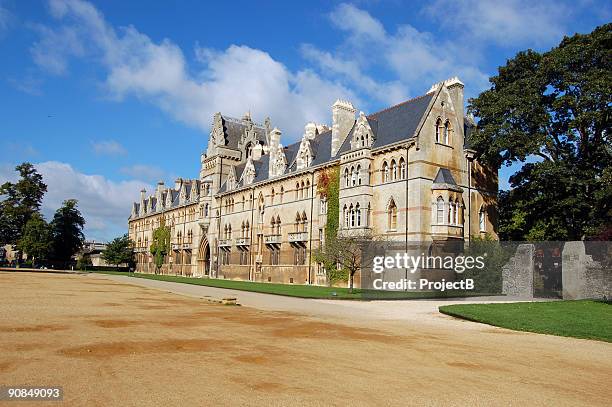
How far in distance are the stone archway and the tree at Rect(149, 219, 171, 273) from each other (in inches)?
558

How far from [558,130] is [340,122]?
1975 cm

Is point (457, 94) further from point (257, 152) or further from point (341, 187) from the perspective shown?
point (257, 152)

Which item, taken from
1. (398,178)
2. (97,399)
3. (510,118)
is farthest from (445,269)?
(97,399)

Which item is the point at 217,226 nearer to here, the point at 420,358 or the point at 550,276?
the point at 550,276

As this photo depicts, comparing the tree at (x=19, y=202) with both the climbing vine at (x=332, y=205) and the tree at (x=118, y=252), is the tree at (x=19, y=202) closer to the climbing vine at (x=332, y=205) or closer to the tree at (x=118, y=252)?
the tree at (x=118, y=252)

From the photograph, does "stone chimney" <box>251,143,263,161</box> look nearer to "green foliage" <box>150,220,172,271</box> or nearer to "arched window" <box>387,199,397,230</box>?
"green foliage" <box>150,220,172,271</box>

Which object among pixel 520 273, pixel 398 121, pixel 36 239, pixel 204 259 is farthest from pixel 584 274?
pixel 36 239

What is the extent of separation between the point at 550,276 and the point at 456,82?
17925mm

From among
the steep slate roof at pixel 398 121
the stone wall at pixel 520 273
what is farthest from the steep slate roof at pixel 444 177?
the stone wall at pixel 520 273

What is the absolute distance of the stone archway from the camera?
7369 centimetres

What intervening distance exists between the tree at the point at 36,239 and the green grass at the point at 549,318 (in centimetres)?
6964

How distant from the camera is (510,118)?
38.6 meters

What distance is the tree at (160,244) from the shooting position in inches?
3433

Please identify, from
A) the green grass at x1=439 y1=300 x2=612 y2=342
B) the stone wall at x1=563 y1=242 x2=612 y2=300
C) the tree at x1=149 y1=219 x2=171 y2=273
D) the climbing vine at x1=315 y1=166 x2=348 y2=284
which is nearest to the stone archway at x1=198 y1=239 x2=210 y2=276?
the tree at x1=149 y1=219 x2=171 y2=273
